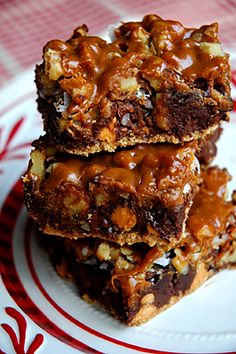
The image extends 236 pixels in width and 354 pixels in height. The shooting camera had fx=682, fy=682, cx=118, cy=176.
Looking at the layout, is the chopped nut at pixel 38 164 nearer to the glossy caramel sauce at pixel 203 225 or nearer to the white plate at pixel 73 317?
the glossy caramel sauce at pixel 203 225

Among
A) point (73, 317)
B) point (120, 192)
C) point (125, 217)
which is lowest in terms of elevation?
point (73, 317)

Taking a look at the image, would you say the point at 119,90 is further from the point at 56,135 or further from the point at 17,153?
the point at 17,153

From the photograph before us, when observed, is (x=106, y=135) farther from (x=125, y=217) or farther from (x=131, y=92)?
(x=125, y=217)

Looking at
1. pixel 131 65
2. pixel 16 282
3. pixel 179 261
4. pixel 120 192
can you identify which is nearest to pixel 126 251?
pixel 179 261

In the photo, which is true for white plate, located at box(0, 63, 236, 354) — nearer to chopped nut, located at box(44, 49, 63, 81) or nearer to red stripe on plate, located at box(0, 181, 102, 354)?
red stripe on plate, located at box(0, 181, 102, 354)

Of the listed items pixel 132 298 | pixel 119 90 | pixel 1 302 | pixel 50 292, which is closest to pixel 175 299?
pixel 132 298

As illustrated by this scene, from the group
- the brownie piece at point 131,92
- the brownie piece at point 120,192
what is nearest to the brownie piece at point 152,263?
the brownie piece at point 120,192
